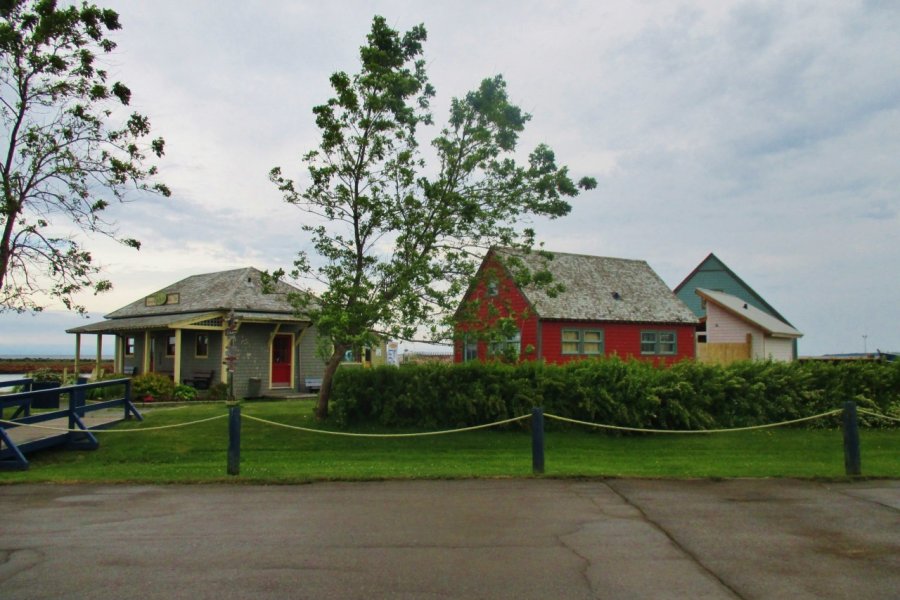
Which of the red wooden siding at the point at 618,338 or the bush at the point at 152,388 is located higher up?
the red wooden siding at the point at 618,338

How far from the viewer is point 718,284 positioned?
44969mm

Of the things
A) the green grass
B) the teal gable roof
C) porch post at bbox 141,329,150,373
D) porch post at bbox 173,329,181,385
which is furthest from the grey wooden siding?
the teal gable roof

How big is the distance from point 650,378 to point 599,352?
15.0 metres

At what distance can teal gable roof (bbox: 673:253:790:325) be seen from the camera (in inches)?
1761

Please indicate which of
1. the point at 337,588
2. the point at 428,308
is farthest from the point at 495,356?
the point at 337,588

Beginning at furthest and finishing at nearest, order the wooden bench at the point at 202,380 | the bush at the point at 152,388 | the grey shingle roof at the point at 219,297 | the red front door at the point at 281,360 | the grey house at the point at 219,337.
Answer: the red front door at the point at 281,360, the grey shingle roof at the point at 219,297, the wooden bench at the point at 202,380, the grey house at the point at 219,337, the bush at the point at 152,388

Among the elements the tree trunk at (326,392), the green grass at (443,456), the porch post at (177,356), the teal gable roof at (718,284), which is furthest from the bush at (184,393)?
the teal gable roof at (718,284)

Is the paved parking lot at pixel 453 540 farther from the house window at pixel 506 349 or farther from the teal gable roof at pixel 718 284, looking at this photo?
the teal gable roof at pixel 718 284

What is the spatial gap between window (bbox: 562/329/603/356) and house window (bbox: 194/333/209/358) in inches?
585

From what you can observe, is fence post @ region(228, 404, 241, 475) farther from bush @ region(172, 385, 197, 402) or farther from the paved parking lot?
bush @ region(172, 385, 197, 402)

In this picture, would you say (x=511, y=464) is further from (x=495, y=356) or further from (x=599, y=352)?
(x=599, y=352)

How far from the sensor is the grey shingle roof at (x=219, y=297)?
93.8 ft

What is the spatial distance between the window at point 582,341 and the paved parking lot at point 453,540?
2048 cm

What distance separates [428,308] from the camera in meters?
15.6
